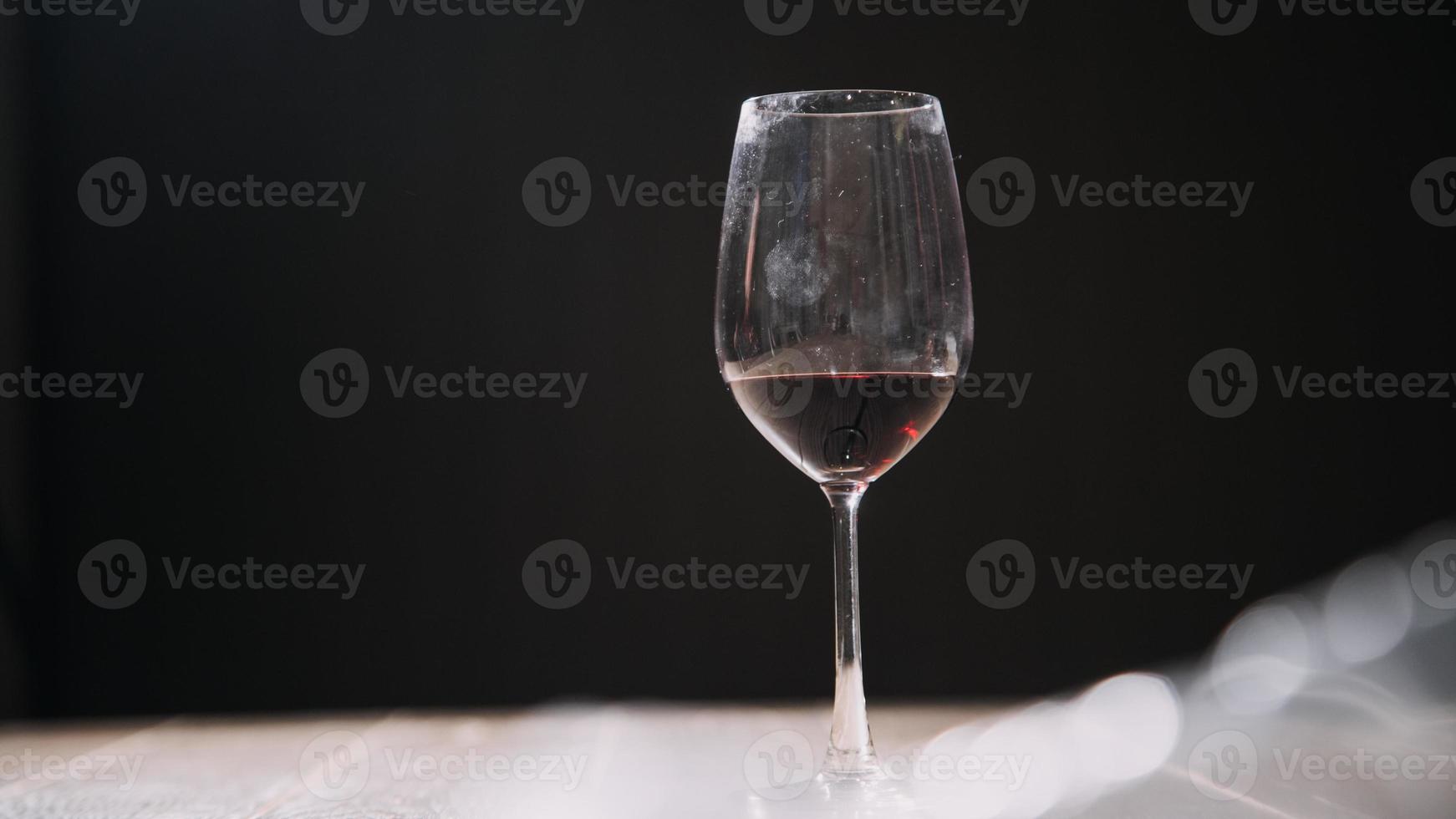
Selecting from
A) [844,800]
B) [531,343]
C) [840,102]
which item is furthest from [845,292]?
[531,343]

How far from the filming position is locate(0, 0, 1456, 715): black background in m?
1.59

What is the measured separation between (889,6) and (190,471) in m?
1.09

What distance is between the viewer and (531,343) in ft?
5.20

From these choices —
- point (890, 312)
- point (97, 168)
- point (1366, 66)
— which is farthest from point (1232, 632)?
point (97, 168)

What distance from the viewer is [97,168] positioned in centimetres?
159

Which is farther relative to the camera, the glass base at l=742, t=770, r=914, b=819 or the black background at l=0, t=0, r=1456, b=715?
the black background at l=0, t=0, r=1456, b=715

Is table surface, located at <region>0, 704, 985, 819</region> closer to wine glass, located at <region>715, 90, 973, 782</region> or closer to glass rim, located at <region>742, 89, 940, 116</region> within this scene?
wine glass, located at <region>715, 90, 973, 782</region>

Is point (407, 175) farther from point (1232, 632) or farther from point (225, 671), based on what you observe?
point (1232, 632)

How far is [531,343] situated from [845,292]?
112cm

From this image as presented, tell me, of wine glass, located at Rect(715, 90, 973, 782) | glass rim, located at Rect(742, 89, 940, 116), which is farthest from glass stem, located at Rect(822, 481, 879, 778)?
glass rim, located at Rect(742, 89, 940, 116)

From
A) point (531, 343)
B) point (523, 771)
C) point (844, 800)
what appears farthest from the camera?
point (531, 343)

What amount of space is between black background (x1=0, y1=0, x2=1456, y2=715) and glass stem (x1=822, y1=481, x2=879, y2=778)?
1.06 meters

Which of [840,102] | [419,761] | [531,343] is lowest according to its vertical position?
[419,761]

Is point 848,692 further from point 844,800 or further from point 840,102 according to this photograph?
point 840,102
